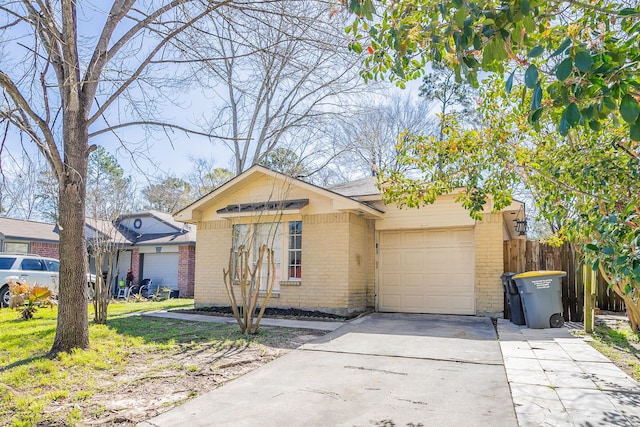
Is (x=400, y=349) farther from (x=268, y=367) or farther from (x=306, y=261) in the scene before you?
(x=306, y=261)

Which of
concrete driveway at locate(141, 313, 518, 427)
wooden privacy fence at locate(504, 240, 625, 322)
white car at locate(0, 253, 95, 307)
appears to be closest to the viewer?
concrete driveway at locate(141, 313, 518, 427)

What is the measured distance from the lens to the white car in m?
14.4

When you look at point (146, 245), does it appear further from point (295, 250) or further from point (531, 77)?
point (531, 77)

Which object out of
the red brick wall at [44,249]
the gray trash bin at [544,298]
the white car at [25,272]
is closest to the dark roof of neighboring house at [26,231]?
the red brick wall at [44,249]

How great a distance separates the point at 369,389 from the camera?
16.3 ft

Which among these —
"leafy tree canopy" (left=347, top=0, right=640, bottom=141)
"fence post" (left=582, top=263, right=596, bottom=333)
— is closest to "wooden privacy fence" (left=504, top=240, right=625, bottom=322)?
"fence post" (left=582, top=263, right=596, bottom=333)

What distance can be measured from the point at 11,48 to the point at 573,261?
1160 centimetres

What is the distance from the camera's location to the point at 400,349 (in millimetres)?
7043

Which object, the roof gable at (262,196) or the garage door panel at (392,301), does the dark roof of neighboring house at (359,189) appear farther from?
the garage door panel at (392,301)

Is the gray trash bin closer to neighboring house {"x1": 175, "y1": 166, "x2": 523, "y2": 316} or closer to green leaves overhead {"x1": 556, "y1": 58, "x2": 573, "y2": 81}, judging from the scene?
neighboring house {"x1": 175, "y1": 166, "x2": 523, "y2": 316}

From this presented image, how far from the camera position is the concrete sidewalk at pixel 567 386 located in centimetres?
397

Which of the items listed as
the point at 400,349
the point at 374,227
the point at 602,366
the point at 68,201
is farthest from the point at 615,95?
the point at 374,227

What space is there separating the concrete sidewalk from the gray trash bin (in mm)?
1282

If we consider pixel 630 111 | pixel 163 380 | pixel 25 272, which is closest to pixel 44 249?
pixel 25 272
